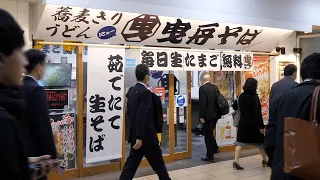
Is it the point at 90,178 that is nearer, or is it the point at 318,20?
the point at 90,178

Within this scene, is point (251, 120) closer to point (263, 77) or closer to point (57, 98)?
point (263, 77)

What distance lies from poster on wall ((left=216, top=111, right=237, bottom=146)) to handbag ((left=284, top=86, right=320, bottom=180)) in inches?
224

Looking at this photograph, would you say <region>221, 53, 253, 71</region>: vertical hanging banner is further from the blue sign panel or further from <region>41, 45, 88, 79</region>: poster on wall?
<region>41, 45, 88, 79</region>: poster on wall

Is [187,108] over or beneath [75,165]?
over

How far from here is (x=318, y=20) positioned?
27.4 ft

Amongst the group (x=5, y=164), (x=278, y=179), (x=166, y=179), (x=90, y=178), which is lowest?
(x=90, y=178)

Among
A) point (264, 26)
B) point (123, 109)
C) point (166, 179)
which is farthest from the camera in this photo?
point (264, 26)

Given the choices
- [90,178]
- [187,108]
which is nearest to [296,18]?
[187,108]

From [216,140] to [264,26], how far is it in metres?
2.68

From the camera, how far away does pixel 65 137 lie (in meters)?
5.95

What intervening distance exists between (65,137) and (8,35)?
16.0ft

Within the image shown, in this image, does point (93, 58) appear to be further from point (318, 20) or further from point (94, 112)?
point (318, 20)

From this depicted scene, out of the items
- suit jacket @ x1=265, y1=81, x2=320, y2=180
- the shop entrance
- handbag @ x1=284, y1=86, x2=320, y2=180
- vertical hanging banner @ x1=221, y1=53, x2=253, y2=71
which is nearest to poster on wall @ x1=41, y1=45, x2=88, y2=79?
the shop entrance

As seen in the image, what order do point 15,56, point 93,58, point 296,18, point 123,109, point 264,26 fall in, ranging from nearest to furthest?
1. point 15,56
2. point 93,58
3. point 123,109
4. point 264,26
5. point 296,18
